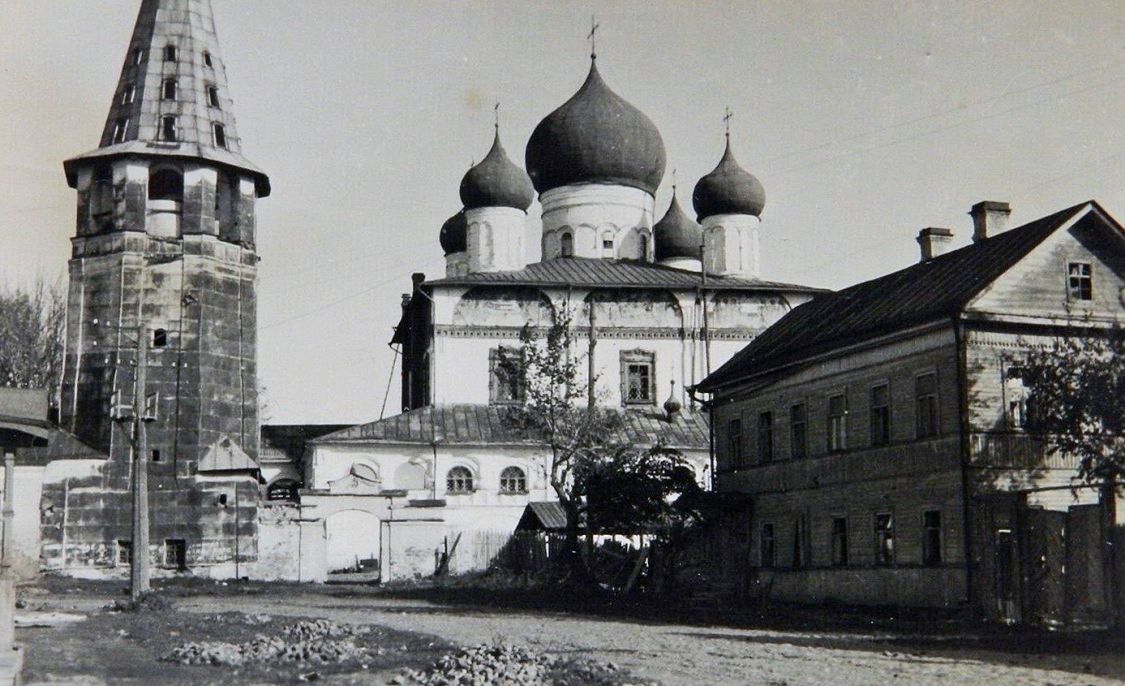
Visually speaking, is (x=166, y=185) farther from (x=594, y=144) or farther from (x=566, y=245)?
(x=594, y=144)

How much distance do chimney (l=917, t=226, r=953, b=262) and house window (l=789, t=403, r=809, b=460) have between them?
465cm

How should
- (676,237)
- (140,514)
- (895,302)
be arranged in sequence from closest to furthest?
(895,302)
(140,514)
(676,237)

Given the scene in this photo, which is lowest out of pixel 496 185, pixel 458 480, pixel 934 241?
pixel 458 480

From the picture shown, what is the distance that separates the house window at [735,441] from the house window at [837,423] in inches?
174

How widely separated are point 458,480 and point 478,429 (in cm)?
183

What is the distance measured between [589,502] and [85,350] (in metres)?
17.8

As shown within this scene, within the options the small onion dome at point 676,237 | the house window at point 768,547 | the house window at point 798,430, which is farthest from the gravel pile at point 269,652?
the small onion dome at point 676,237

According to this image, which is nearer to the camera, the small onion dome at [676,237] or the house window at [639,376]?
the house window at [639,376]

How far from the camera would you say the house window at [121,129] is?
149 feet

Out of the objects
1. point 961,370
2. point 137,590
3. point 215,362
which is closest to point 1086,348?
point 961,370

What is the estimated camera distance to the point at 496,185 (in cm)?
5294

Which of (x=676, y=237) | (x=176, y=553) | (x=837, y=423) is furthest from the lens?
(x=676, y=237)

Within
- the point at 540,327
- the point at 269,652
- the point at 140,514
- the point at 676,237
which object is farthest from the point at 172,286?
the point at 269,652

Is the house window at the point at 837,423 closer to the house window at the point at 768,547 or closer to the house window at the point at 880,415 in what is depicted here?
the house window at the point at 880,415
